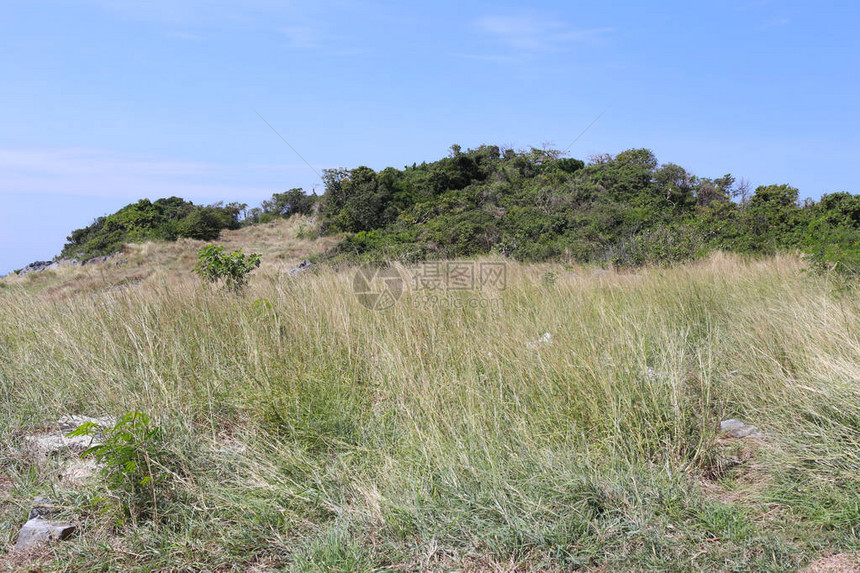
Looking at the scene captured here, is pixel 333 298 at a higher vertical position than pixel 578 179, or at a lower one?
lower

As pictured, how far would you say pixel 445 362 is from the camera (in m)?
3.86

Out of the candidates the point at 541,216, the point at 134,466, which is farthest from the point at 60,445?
the point at 541,216

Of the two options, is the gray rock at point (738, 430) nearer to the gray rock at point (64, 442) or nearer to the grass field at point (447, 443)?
the grass field at point (447, 443)

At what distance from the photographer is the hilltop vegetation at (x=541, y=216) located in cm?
1215

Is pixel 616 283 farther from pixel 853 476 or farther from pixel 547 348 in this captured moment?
pixel 853 476

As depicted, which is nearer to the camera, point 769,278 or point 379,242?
point 769,278

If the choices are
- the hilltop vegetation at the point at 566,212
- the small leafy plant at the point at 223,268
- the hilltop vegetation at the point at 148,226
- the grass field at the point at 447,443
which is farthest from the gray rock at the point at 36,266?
the grass field at the point at 447,443

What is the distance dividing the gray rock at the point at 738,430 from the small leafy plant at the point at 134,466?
3.28 meters

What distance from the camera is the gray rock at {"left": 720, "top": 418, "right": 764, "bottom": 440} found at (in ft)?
10.3

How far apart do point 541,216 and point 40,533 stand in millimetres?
16241

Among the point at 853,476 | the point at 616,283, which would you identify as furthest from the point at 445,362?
the point at 616,283

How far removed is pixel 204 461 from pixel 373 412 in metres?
1.03

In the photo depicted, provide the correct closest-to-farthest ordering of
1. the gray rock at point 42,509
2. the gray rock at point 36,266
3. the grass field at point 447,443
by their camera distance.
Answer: the grass field at point 447,443
the gray rock at point 42,509
the gray rock at point 36,266

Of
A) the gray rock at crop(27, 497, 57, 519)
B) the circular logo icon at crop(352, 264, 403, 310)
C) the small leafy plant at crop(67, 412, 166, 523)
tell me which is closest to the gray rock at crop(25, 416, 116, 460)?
the gray rock at crop(27, 497, 57, 519)
